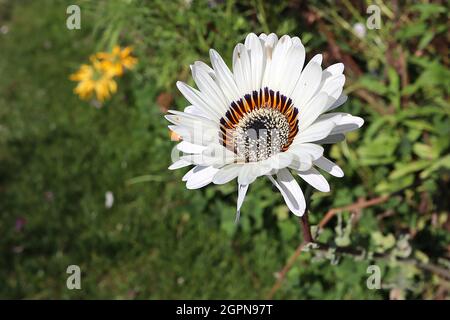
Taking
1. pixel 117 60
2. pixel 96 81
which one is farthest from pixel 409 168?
pixel 96 81

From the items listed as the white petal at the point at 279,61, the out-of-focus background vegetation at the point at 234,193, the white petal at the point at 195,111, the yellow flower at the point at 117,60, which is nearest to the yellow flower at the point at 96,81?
the yellow flower at the point at 117,60

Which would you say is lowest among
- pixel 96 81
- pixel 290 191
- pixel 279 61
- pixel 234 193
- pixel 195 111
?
pixel 290 191

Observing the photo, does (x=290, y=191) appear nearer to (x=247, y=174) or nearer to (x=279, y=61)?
(x=247, y=174)

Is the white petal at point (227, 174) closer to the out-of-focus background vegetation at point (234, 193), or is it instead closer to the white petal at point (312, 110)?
the white petal at point (312, 110)

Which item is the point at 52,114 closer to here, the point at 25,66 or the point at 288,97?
the point at 25,66

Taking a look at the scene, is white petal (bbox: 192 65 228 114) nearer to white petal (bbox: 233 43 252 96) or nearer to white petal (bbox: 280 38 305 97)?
white petal (bbox: 233 43 252 96)
